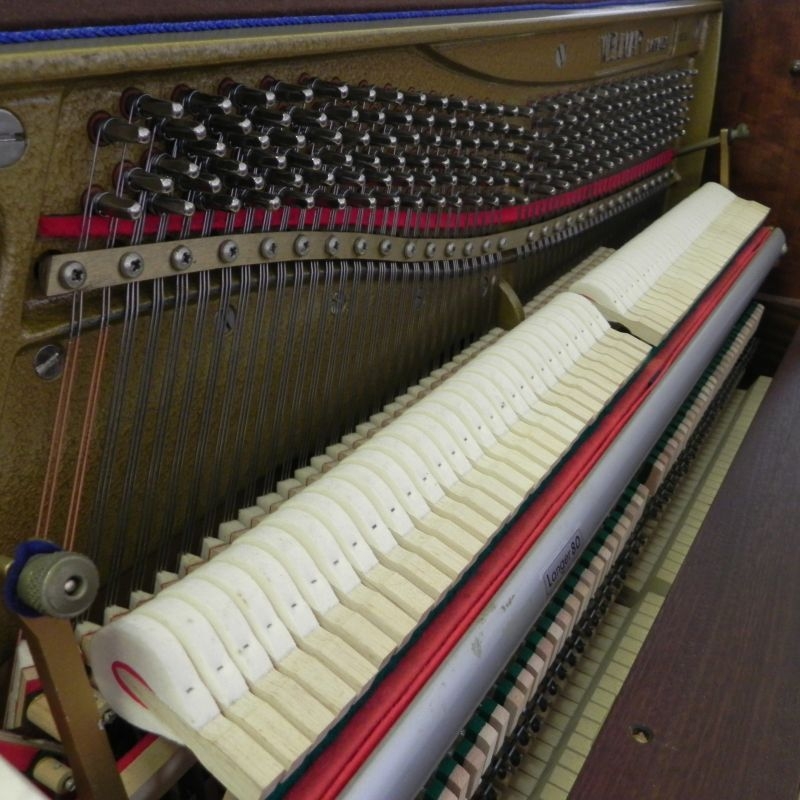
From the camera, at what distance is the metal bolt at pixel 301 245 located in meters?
1.50

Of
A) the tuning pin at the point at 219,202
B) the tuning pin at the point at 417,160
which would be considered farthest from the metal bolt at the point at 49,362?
the tuning pin at the point at 417,160

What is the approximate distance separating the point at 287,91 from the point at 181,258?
31 cm

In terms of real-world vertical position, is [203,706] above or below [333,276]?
below

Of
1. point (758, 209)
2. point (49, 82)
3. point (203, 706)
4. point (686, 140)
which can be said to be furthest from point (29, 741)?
point (686, 140)

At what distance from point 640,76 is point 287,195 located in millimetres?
1971

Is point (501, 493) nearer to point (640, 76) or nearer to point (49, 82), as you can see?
point (49, 82)

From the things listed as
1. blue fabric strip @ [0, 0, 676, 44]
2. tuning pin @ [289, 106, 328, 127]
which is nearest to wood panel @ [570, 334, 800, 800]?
tuning pin @ [289, 106, 328, 127]

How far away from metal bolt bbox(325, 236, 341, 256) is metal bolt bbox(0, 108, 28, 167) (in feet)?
2.23

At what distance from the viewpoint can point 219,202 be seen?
1253 millimetres

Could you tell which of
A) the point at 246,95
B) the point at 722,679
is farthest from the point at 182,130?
the point at 722,679

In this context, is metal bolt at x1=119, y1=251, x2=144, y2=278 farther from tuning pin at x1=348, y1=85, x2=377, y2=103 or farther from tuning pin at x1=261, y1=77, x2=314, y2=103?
tuning pin at x1=348, y1=85, x2=377, y2=103

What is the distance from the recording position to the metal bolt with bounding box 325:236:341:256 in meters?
1.59

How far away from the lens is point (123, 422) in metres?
1.32

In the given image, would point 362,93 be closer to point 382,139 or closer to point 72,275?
point 382,139
